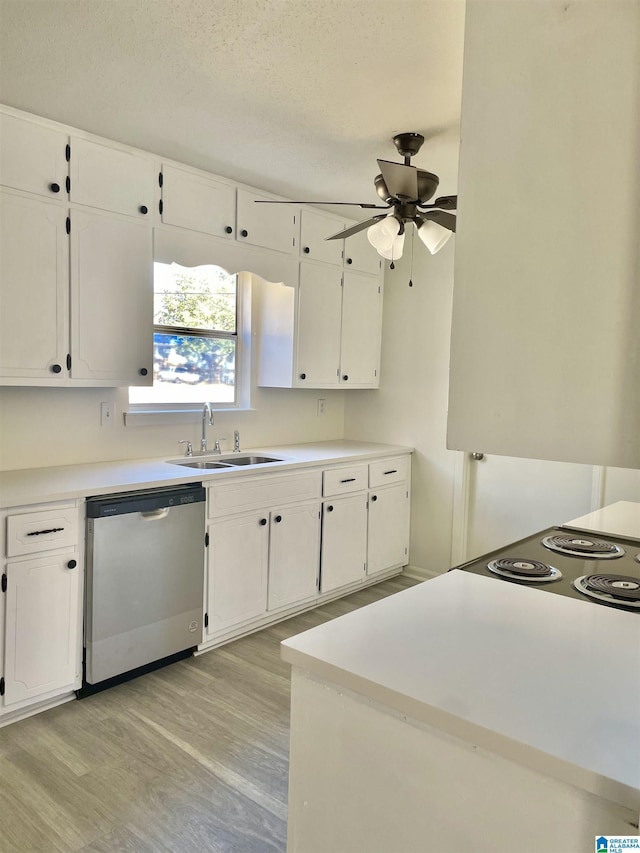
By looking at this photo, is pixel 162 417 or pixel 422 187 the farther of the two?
pixel 162 417

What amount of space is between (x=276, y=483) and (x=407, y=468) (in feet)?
4.40

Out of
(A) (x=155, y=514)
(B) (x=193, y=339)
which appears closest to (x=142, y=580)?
(A) (x=155, y=514)

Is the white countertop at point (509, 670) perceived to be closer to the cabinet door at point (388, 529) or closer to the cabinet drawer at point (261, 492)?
the cabinet drawer at point (261, 492)

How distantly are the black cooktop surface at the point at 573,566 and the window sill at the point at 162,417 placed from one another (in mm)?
2169

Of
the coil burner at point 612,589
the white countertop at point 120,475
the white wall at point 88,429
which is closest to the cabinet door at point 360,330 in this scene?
the white wall at point 88,429

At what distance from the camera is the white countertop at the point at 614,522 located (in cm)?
215

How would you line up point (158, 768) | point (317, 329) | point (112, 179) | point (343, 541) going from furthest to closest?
point (317, 329)
point (343, 541)
point (112, 179)
point (158, 768)

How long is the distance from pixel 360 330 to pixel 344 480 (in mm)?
1162

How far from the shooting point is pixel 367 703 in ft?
3.52

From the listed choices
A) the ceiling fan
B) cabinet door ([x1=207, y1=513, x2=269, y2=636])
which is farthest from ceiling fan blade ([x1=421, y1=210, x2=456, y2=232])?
cabinet door ([x1=207, y1=513, x2=269, y2=636])

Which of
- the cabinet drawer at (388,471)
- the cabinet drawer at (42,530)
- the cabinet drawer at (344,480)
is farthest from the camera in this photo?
the cabinet drawer at (388,471)

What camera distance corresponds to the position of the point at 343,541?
382cm

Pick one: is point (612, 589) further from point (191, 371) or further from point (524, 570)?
point (191, 371)

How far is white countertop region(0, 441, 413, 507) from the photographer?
2.40 meters
